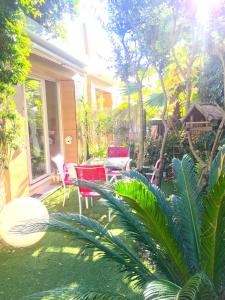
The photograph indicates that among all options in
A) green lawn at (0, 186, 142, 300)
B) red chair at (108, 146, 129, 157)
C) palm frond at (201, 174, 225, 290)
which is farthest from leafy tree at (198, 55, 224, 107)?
palm frond at (201, 174, 225, 290)

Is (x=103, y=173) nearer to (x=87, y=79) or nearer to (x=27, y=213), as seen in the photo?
(x=27, y=213)

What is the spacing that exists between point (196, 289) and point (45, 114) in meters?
7.52

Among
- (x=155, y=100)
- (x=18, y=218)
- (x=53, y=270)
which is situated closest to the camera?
(x=53, y=270)

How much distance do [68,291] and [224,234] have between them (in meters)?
1.24

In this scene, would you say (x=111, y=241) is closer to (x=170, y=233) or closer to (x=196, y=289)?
(x=170, y=233)

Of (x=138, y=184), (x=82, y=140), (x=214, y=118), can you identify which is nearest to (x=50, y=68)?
(x=82, y=140)

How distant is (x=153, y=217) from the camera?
8.09 feet

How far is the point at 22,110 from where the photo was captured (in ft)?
21.0

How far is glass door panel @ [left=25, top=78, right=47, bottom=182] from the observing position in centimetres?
782

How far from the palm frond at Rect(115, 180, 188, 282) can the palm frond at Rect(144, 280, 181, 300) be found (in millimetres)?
574

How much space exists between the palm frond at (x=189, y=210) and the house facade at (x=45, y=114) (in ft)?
11.4

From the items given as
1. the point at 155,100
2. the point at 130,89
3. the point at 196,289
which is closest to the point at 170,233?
the point at 196,289

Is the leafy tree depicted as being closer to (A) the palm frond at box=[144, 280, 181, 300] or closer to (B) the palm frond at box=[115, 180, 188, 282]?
(B) the palm frond at box=[115, 180, 188, 282]

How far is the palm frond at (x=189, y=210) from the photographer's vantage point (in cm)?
265
